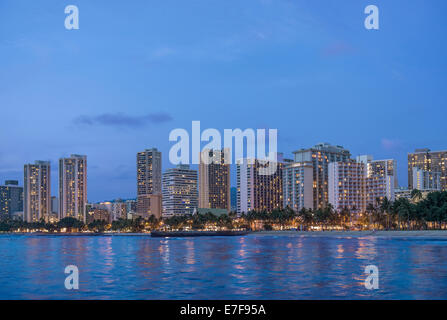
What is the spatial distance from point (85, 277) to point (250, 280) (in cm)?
1619

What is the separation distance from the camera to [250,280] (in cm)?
4428

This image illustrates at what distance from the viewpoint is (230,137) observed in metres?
38.9

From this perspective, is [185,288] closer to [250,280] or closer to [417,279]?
[250,280]

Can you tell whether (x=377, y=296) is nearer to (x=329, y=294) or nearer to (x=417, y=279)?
(x=329, y=294)
